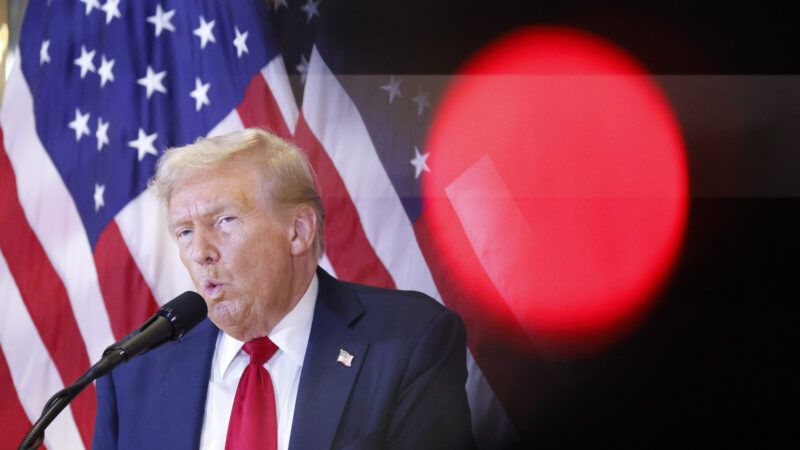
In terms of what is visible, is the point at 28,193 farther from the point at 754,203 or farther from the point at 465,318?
the point at 754,203

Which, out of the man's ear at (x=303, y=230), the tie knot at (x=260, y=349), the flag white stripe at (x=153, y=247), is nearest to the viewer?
the tie knot at (x=260, y=349)

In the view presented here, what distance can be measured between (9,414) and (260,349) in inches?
54.3

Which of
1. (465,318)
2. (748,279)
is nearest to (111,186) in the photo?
(465,318)

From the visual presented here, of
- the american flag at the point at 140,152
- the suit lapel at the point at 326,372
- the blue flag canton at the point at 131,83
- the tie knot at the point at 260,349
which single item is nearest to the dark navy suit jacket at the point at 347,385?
the suit lapel at the point at 326,372

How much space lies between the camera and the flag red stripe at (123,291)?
286cm

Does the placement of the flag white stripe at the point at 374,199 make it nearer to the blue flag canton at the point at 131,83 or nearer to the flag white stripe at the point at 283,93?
the flag white stripe at the point at 283,93

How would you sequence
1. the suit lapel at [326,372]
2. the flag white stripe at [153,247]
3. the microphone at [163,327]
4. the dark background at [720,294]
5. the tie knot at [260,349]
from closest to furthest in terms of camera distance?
the microphone at [163,327] < the suit lapel at [326,372] < the tie knot at [260,349] < the dark background at [720,294] < the flag white stripe at [153,247]

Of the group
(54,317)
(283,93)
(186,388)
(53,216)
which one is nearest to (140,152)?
(53,216)

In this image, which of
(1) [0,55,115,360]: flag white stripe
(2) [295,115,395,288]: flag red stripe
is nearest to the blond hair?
(2) [295,115,395,288]: flag red stripe

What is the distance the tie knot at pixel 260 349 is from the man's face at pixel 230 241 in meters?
0.02

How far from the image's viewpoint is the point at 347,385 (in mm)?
1922

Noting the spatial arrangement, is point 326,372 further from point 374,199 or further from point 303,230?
point 374,199

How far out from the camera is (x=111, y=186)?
9.46ft

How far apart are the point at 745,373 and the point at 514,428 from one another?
747mm
